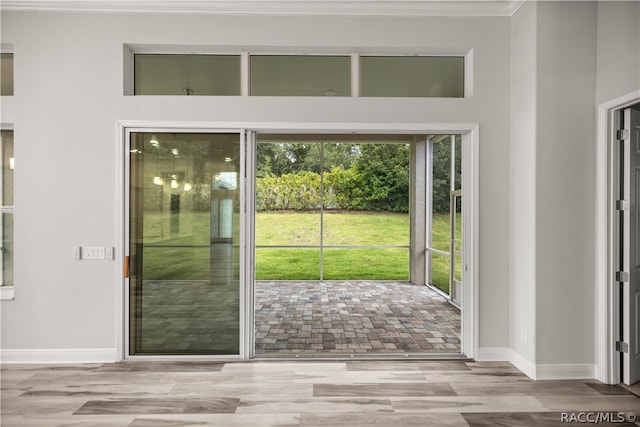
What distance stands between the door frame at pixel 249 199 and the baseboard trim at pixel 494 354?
0.22ft

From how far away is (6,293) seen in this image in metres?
3.90

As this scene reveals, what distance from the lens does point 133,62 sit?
159 inches

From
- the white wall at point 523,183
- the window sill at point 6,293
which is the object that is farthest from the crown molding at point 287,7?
the window sill at point 6,293

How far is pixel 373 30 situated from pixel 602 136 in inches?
83.6

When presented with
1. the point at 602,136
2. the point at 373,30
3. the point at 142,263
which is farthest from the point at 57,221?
the point at 602,136

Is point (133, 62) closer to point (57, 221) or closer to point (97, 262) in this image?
point (57, 221)

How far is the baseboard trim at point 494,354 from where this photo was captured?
12.8 ft

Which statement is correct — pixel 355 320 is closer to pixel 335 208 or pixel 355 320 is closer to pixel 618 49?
pixel 618 49

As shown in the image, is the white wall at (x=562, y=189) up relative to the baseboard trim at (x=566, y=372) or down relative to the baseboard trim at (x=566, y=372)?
up

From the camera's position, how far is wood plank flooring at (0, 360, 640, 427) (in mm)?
2822

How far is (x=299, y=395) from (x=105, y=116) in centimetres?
292

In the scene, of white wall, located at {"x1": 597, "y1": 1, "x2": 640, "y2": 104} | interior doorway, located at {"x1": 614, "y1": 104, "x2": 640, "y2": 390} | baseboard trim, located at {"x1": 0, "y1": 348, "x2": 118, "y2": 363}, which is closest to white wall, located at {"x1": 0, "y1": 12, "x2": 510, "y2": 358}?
baseboard trim, located at {"x1": 0, "y1": 348, "x2": 118, "y2": 363}

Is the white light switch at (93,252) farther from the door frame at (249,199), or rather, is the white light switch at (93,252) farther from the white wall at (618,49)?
the white wall at (618,49)

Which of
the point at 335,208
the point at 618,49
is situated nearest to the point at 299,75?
the point at 618,49
